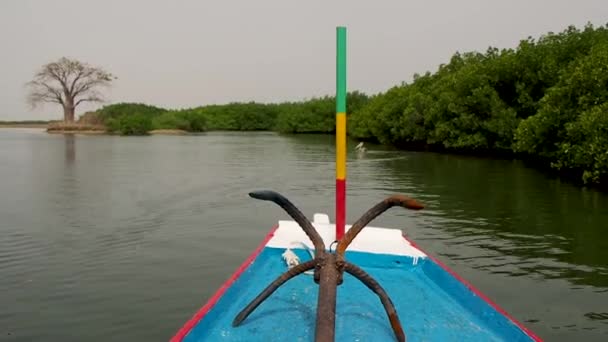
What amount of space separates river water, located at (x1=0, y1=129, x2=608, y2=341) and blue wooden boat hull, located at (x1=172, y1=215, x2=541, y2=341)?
63.0 inches

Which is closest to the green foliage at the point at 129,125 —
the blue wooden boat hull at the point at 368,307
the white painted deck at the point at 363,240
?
the white painted deck at the point at 363,240

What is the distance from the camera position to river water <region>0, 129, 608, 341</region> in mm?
6398

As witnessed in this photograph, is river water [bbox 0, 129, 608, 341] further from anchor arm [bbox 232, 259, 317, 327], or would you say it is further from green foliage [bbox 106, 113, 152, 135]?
green foliage [bbox 106, 113, 152, 135]

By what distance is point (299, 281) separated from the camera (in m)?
5.10

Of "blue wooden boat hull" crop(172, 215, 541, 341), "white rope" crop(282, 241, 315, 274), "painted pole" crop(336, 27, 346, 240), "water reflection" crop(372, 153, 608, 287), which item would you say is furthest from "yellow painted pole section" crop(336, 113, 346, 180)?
"water reflection" crop(372, 153, 608, 287)

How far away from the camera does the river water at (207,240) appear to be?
640 centimetres

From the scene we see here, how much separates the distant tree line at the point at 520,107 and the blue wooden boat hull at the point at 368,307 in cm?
1233

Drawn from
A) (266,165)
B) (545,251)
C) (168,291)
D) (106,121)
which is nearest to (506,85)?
(266,165)

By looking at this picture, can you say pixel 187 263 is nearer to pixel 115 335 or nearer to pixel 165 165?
pixel 115 335

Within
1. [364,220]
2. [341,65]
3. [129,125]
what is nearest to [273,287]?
[364,220]

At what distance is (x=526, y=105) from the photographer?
29719 mm

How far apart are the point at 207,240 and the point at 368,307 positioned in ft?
20.9

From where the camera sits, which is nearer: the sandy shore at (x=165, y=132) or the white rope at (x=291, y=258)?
the white rope at (x=291, y=258)

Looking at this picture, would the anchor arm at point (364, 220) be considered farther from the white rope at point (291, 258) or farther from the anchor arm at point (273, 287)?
the white rope at point (291, 258)
